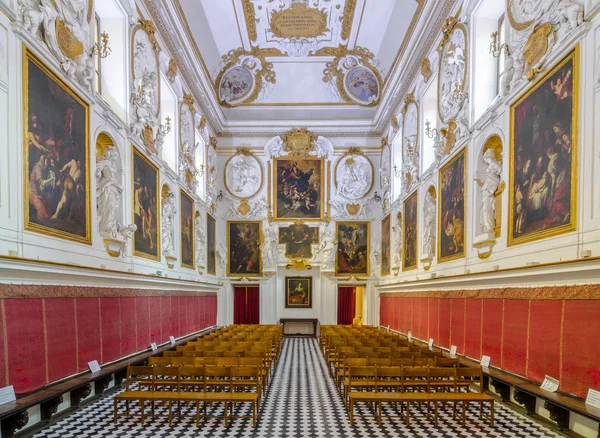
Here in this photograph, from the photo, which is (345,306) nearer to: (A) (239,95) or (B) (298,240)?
(B) (298,240)

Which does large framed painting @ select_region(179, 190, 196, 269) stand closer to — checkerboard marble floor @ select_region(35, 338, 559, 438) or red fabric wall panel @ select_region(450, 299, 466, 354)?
checkerboard marble floor @ select_region(35, 338, 559, 438)

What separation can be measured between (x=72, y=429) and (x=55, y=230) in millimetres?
3681

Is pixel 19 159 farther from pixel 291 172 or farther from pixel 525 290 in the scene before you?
pixel 291 172

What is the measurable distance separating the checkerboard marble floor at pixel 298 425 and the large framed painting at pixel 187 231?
942cm

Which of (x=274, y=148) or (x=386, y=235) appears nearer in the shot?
(x=386, y=235)

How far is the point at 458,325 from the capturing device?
40.8 feet

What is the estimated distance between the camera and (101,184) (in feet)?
36.6

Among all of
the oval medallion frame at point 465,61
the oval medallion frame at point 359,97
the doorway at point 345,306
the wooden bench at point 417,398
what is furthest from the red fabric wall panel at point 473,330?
the oval medallion frame at point 359,97

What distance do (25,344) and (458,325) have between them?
413 inches

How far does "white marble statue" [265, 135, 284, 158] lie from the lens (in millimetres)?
26688

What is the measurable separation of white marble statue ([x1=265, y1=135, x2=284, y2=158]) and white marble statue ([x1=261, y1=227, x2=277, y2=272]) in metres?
4.73

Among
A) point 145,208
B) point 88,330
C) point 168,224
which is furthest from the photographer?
point 168,224

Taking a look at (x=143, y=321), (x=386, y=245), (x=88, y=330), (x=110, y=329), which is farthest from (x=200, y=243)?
(x=88, y=330)

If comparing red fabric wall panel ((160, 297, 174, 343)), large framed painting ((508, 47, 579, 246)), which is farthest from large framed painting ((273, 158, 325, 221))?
large framed painting ((508, 47, 579, 246))
